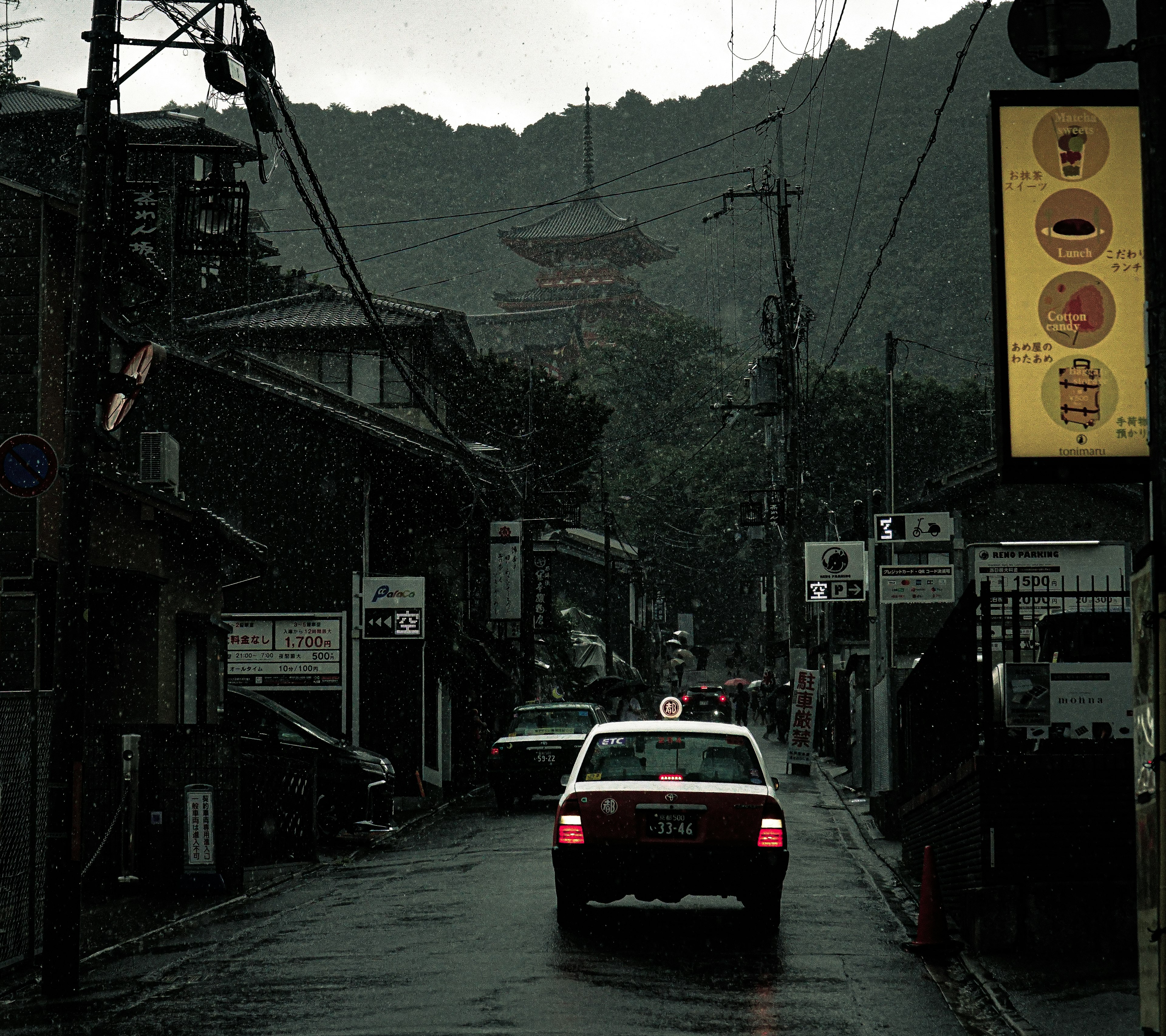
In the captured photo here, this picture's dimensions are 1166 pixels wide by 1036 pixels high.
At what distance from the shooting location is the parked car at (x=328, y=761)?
21.0 meters

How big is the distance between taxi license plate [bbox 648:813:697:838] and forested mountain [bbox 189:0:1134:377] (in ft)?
246

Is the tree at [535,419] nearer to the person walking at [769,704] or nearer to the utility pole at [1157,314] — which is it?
the person walking at [769,704]

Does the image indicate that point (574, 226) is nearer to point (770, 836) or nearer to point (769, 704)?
point (769, 704)

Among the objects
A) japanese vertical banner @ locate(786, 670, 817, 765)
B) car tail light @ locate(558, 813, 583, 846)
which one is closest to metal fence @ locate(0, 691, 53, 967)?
car tail light @ locate(558, 813, 583, 846)

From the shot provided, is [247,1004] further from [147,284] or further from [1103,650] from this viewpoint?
[147,284]

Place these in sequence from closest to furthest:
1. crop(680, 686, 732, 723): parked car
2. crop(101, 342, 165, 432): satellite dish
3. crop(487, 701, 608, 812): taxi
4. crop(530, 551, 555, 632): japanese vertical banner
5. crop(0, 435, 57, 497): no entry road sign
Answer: crop(0, 435, 57, 497): no entry road sign < crop(101, 342, 165, 432): satellite dish < crop(487, 701, 608, 812): taxi < crop(530, 551, 555, 632): japanese vertical banner < crop(680, 686, 732, 723): parked car

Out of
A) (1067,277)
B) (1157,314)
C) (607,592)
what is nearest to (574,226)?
(607,592)

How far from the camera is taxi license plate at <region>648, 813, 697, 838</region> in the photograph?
466 inches

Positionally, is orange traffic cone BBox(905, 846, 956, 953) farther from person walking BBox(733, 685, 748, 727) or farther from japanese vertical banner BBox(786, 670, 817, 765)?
person walking BBox(733, 685, 748, 727)

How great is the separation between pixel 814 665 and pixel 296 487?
23.4 metres

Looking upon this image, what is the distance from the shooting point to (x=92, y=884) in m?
15.4

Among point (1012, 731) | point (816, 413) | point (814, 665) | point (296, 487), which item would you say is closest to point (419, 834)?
point (296, 487)

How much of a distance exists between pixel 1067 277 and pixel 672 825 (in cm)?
510

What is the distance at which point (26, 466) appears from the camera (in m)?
10.8
